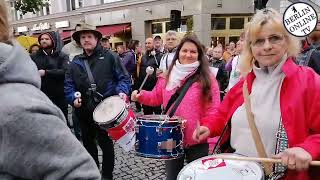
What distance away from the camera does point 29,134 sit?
3.34 feet

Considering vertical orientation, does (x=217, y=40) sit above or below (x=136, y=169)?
above

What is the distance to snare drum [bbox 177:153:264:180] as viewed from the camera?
73.7 inches

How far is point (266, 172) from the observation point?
195 cm

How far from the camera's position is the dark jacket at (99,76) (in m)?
4.30

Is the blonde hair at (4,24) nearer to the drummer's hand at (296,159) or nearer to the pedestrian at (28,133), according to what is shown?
the pedestrian at (28,133)

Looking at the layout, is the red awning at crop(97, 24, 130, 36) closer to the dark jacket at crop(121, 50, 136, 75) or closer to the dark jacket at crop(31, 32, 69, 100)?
the dark jacket at crop(121, 50, 136, 75)

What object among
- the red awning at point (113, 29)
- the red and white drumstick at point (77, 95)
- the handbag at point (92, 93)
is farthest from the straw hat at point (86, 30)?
the red awning at point (113, 29)

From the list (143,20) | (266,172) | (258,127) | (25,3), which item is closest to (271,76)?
(258,127)

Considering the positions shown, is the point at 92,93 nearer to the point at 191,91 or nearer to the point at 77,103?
the point at 77,103

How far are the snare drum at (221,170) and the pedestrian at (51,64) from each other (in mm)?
4446

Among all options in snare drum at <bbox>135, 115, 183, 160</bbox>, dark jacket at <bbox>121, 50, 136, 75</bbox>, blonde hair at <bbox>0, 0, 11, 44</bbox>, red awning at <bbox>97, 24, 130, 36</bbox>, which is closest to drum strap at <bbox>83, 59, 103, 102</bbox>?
snare drum at <bbox>135, 115, 183, 160</bbox>

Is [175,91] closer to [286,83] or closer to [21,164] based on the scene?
[286,83]

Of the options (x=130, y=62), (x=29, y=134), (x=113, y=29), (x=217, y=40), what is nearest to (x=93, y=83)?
(x=29, y=134)

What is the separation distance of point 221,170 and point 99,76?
8.54 feet
